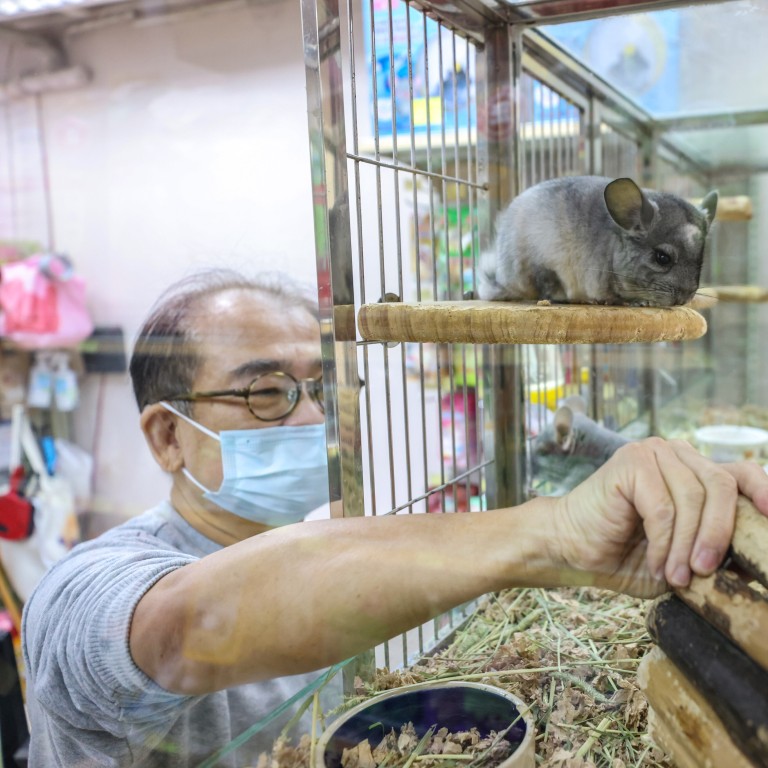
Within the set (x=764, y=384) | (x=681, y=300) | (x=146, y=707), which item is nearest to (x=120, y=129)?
(x=146, y=707)

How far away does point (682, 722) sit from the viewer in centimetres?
49

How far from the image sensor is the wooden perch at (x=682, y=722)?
45cm

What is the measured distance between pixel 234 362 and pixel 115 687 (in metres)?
0.42

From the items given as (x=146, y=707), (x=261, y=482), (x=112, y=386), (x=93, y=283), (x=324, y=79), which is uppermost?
(x=324, y=79)

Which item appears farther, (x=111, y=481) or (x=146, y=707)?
(x=111, y=481)

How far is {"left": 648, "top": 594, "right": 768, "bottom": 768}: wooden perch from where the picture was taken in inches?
17.0

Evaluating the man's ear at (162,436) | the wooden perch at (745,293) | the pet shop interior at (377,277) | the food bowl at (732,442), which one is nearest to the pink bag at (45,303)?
the pet shop interior at (377,277)

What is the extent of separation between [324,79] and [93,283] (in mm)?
381

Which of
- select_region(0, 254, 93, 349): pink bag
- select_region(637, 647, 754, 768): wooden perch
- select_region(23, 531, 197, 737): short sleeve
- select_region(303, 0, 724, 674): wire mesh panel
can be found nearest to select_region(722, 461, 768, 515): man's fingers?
select_region(637, 647, 754, 768): wooden perch

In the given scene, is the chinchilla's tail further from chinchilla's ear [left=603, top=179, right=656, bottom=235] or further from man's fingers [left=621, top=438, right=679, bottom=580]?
man's fingers [left=621, top=438, right=679, bottom=580]

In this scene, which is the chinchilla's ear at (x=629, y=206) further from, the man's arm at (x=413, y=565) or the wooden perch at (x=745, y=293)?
the wooden perch at (x=745, y=293)

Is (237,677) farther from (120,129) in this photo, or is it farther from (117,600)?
(120,129)

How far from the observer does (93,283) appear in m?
0.91

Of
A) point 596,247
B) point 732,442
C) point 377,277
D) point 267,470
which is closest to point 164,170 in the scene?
point 377,277
